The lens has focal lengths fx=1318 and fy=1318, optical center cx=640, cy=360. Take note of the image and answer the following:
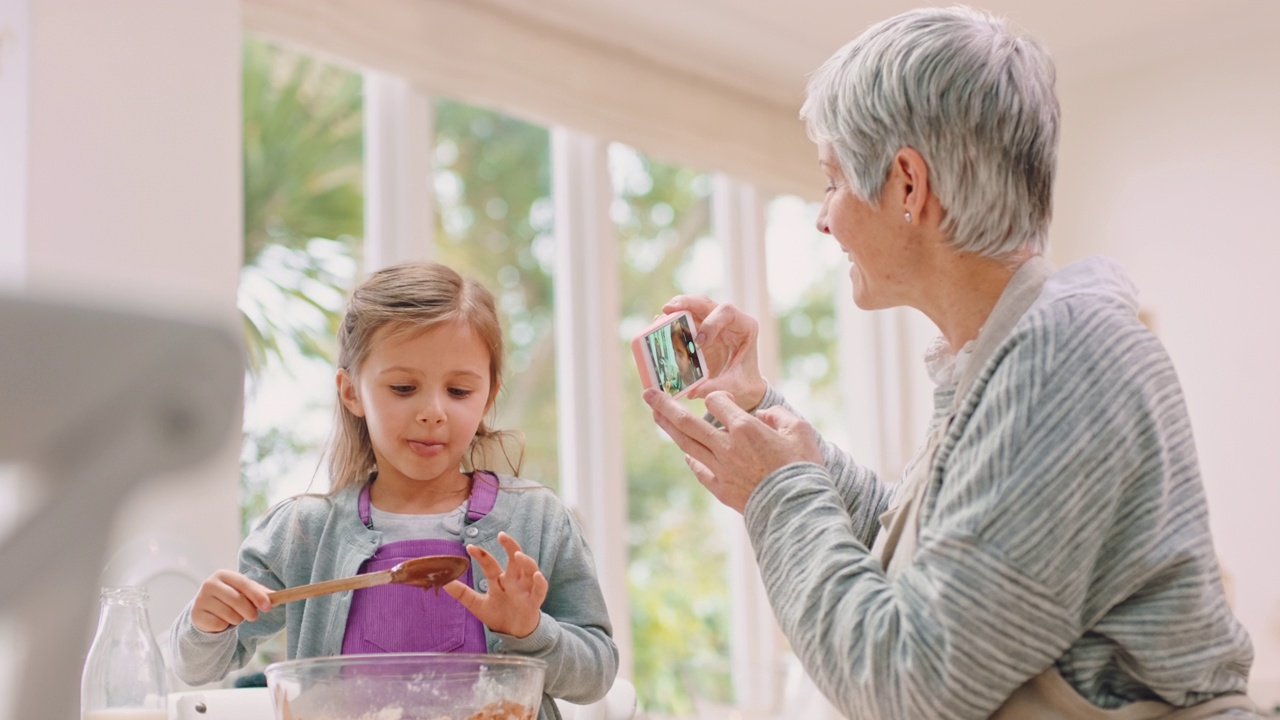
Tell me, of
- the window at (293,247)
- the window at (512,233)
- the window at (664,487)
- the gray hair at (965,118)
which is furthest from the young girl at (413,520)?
the window at (664,487)

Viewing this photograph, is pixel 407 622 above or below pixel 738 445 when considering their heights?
below

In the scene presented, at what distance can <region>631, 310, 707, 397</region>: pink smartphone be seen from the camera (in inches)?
62.1

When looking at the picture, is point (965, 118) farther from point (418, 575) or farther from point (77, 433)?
point (77, 433)

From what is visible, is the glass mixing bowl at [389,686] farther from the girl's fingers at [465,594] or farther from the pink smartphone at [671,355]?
the pink smartphone at [671,355]

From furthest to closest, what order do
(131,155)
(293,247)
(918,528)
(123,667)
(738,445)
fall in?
(293,247) < (131,155) < (123,667) < (738,445) < (918,528)

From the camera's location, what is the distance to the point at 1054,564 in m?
1.08

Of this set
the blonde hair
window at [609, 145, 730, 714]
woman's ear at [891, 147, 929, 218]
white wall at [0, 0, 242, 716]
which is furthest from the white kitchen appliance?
window at [609, 145, 730, 714]

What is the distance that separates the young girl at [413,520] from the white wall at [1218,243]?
3.14m

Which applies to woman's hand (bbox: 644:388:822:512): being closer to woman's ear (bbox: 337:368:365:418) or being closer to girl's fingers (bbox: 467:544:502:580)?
girl's fingers (bbox: 467:544:502:580)

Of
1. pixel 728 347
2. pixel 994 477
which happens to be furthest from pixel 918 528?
pixel 728 347

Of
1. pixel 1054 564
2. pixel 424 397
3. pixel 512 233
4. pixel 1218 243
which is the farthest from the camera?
pixel 1218 243

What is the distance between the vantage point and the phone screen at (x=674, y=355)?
5.21ft

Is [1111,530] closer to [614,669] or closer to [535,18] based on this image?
[614,669]

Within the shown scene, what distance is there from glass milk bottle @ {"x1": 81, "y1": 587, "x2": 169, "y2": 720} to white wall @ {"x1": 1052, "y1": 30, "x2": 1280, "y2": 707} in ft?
11.4
